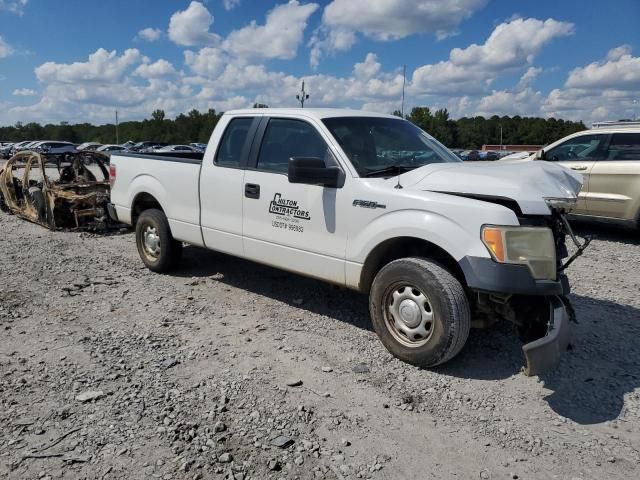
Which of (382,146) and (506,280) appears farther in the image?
(382,146)

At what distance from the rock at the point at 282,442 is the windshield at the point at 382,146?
2143mm

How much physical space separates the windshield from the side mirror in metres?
0.21

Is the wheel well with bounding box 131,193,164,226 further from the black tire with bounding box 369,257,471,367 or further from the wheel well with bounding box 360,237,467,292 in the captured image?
the black tire with bounding box 369,257,471,367

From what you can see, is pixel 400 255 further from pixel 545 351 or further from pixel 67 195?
pixel 67 195

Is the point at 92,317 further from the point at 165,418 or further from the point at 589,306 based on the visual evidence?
the point at 589,306

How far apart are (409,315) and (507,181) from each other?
3.93ft

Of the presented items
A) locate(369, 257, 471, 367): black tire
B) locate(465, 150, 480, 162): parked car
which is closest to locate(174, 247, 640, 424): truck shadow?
locate(369, 257, 471, 367): black tire

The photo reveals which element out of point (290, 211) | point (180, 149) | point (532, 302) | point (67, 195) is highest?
point (180, 149)

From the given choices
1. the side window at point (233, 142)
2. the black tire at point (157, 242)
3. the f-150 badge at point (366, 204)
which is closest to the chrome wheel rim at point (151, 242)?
the black tire at point (157, 242)

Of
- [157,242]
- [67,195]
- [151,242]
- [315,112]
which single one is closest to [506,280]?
[315,112]

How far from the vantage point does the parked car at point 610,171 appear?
319 inches

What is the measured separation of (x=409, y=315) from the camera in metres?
3.87

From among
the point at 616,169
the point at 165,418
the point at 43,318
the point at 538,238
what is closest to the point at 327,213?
the point at 538,238

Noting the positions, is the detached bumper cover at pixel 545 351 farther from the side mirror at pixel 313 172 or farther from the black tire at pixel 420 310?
the side mirror at pixel 313 172
